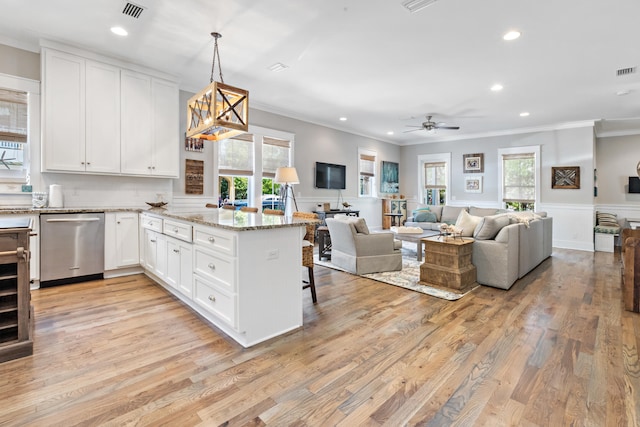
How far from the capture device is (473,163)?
8.38 meters

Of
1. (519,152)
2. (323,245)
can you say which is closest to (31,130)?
(323,245)

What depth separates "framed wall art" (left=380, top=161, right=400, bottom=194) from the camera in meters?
9.08

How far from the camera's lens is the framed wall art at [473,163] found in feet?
27.1

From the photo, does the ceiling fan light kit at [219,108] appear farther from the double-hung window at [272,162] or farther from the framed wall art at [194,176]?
the double-hung window at [272,162]

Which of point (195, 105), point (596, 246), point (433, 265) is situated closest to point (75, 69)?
point (195, 105)

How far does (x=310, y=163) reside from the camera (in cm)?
701

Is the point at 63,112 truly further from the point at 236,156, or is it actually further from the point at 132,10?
the point at 236,156

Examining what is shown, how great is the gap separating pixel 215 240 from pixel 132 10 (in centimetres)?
242

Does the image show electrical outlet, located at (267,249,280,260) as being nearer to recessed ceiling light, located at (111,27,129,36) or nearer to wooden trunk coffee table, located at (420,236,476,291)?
wooden trunk coffee table, located at (420,236,476,291)

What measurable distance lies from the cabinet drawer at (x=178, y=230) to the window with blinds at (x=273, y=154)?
307cm

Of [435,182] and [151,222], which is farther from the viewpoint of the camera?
[435,182]

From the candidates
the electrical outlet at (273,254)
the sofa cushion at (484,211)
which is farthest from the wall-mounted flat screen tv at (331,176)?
the electrical outlet at (273,254)

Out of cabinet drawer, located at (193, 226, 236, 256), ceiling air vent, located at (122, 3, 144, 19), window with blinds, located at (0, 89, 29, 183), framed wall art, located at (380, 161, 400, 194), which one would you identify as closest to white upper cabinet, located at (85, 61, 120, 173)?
window with blinds, located at (0, 89, 29, 183)

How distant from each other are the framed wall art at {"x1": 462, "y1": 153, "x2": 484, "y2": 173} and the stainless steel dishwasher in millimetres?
8298
